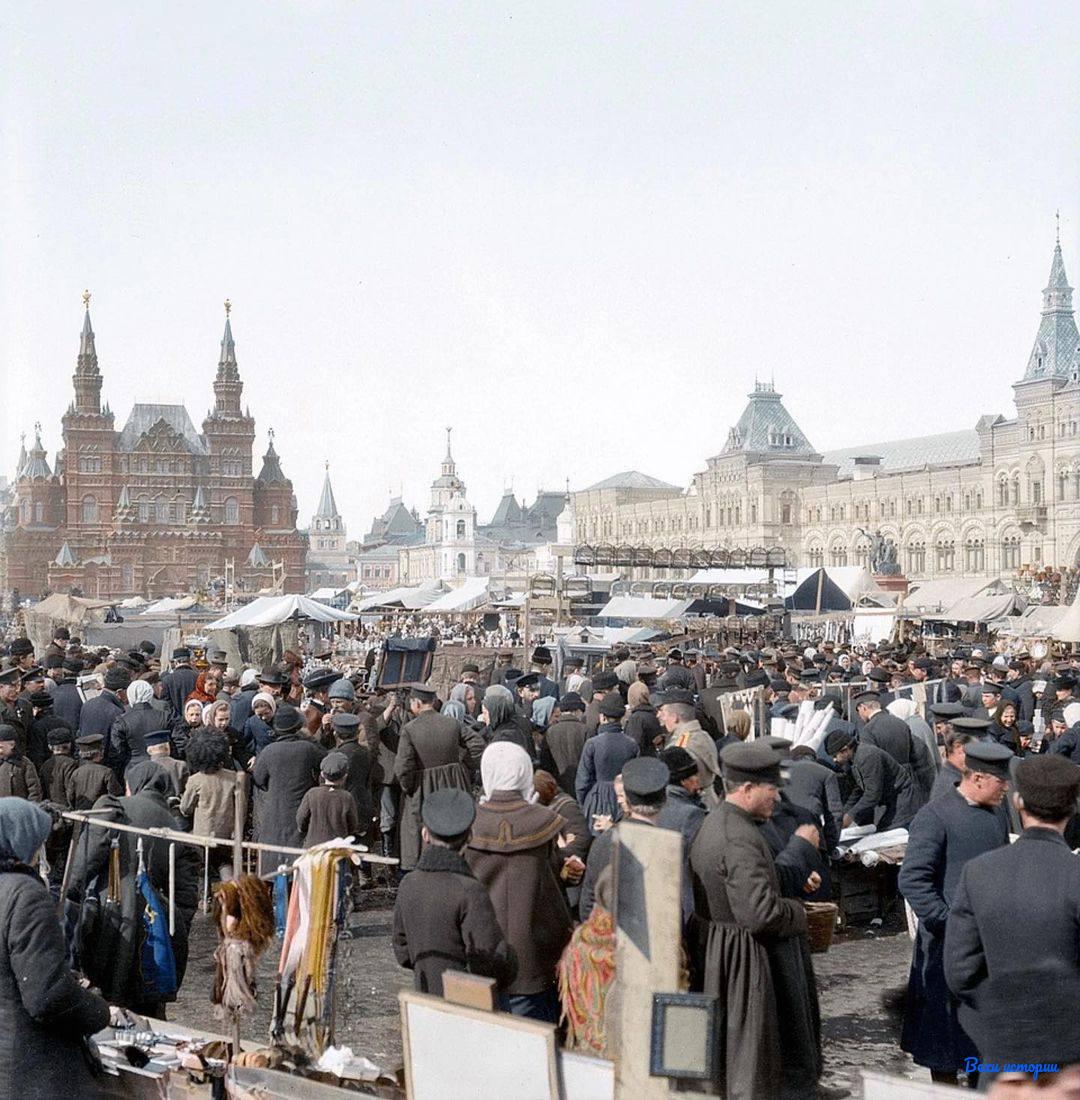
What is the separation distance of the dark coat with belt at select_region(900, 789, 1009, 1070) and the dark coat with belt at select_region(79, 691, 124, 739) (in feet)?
23.8

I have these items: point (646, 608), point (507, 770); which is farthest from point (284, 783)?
point (646, 608)

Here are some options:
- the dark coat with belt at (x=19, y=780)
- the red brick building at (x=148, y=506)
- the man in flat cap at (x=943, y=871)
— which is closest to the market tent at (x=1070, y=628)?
the man in flat cap at (x=943, y=871)

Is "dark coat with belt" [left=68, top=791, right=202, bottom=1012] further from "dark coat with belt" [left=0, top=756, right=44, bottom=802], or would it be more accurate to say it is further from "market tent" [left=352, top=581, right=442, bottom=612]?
"market tent" [left=352, top=581, right=442, bottom=612]

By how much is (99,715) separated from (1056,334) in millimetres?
77742

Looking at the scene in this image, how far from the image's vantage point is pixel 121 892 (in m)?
5.56

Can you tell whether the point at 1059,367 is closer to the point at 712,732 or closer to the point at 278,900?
the point at 712,732

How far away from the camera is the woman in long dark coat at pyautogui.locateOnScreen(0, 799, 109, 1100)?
3760mm

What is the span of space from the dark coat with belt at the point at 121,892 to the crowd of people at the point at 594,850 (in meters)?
0.01

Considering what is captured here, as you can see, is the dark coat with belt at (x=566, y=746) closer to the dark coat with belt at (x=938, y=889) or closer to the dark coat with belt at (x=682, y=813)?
the dark coat with belt at (x=682, y=813)

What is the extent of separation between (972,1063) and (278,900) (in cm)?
310

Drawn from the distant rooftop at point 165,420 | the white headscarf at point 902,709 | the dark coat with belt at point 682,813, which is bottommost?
the white headscarf at point 902,709

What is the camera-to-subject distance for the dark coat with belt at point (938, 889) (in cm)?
501

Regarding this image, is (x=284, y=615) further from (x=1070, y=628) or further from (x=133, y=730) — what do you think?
(x=133, y=730)

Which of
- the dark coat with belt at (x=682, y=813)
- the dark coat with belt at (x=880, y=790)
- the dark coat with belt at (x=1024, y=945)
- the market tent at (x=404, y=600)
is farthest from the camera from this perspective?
the market tent at (x=404, y=600)
